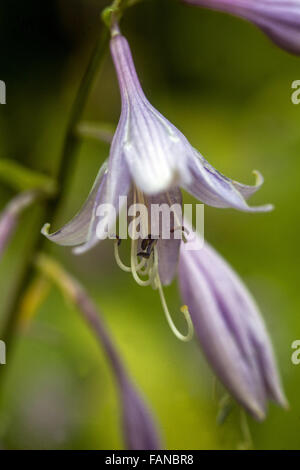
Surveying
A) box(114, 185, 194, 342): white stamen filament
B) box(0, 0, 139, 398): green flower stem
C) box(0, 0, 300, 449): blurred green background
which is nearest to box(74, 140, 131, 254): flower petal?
box(114, 185, 194, 342): white stamen filament

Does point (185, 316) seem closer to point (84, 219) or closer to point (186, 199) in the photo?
point (84, 219)

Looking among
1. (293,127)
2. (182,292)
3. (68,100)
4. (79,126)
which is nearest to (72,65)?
(68,100)

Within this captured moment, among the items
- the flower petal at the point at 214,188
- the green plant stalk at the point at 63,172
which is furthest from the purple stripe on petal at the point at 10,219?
the flower petal at the point at 214,188

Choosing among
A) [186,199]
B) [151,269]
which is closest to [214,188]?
[151,269]

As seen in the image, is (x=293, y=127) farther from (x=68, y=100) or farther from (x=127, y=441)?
(x=127, y=441)

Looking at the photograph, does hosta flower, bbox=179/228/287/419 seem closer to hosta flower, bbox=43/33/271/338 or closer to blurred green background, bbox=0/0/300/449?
hosta flower, bbox=43/33/271/338

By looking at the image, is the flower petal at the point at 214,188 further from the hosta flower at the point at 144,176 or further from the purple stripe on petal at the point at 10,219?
the purple stripe on petal at the point at 10,219

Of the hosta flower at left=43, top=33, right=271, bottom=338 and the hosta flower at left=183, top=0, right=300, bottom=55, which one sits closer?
the hosta flower at left=43, top=33, right=271, bottom=338

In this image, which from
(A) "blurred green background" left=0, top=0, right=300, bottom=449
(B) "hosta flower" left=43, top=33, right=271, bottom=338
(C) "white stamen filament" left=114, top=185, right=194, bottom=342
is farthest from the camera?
(A) "blurred green background" left=0, top=0, right=300, bottom=449
